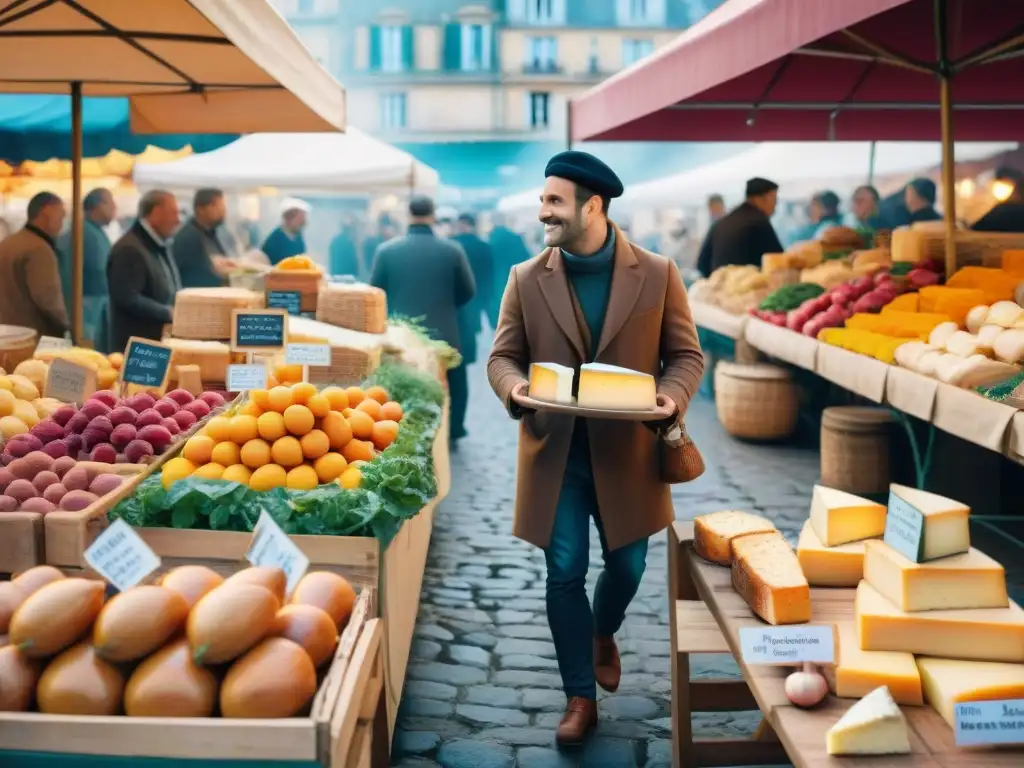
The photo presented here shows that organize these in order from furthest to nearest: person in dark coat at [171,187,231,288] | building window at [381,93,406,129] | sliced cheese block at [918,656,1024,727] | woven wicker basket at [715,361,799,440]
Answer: building window at [381,93,406,129] → person in dark coat at [171,187,231,288] → woven wicker basket at [715,361,799,440] → sliced cheese block at [918,656,1024,727]

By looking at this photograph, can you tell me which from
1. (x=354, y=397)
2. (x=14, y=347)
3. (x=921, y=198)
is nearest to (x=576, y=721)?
(x=354, y=397)

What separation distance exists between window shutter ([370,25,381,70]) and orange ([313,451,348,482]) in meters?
49.0

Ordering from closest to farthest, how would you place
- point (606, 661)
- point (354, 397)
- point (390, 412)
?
point (606, 661), point (390, 412), point (354, 397)

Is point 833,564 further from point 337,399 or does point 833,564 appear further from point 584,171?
point 337,399

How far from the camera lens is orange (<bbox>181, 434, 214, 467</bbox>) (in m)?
3.72

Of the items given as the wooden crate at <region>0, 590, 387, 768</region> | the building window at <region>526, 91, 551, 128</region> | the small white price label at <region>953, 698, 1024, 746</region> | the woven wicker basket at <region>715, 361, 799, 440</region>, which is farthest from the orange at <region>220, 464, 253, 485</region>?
the building window at <region>526, 91, 551, 128</region>

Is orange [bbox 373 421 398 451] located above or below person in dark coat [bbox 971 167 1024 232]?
below

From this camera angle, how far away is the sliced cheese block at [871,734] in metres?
2.00

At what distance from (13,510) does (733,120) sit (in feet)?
26.0

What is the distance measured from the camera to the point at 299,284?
6430mm

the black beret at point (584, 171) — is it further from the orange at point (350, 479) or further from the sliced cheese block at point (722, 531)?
the orange at point (350, 479)

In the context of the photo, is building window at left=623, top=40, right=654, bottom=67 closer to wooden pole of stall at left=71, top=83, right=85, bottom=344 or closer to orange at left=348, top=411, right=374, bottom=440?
wooden pole of stall at left=71, top=83, right=85, bottom=344

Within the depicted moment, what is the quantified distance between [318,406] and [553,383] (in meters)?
1.06

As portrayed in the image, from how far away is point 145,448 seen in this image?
12.7ft
